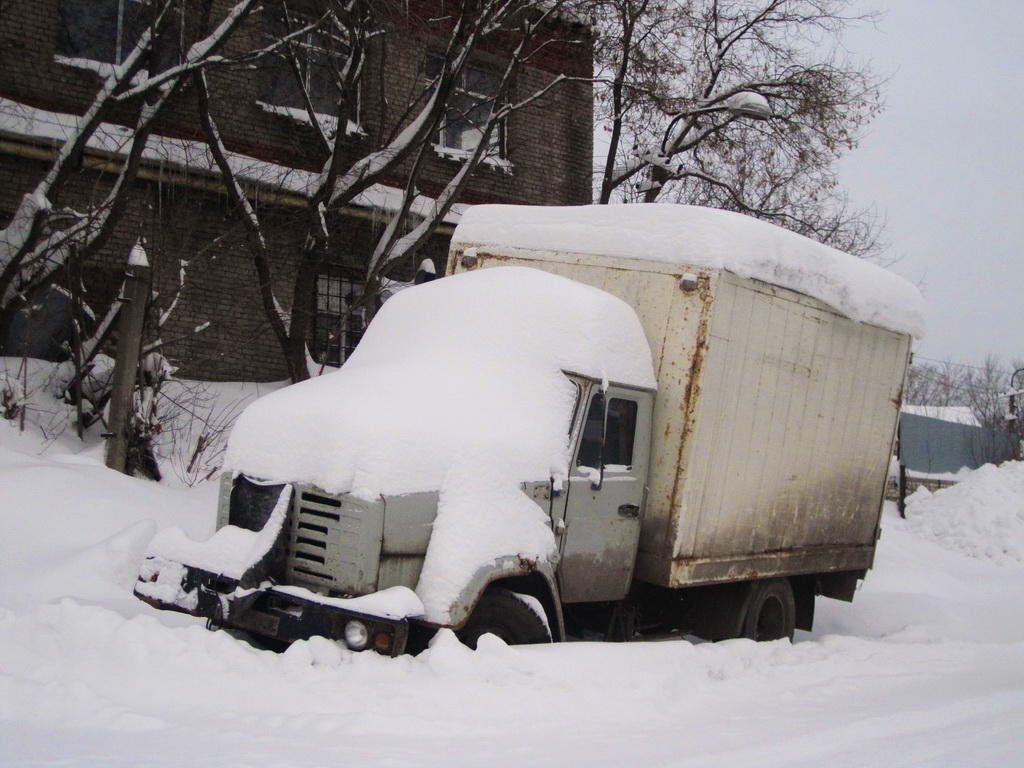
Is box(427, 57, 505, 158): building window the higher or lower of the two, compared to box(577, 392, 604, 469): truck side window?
higher

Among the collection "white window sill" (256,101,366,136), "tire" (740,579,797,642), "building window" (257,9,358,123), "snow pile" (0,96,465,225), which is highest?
"building window" (257,9,358,123)

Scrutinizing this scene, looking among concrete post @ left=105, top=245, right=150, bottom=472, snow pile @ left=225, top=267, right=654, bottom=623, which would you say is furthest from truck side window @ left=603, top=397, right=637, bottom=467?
concrete post @ left=105, top=245, right=150, bottom=472

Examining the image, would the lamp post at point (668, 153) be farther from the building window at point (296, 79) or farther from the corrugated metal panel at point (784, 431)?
the corrugated metal panel at point (784, 431)

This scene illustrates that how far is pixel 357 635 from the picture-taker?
15.8 feet

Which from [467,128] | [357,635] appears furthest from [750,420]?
[467,128]

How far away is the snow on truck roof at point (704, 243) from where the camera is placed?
667 cm

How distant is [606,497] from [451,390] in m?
1.30

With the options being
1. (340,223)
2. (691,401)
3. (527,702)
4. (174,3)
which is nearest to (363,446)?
(527,702)

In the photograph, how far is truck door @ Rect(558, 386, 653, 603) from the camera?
597 centimetres

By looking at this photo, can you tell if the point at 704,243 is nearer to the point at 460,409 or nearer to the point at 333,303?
the point at 460,409

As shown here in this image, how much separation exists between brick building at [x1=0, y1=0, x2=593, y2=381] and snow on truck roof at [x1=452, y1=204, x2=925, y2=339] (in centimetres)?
422

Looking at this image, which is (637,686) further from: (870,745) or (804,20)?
(804,20)

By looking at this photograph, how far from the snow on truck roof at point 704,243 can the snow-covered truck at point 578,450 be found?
0.02 meters

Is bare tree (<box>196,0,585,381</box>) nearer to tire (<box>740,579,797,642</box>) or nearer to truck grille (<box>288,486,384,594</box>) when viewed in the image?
tire (<box>740,579,797,642</box>)
